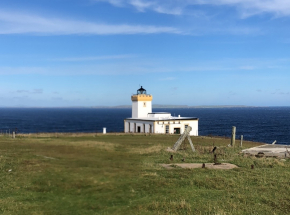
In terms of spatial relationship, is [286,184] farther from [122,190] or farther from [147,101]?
[147,101]

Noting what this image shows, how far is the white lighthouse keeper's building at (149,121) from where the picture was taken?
57.1 meters

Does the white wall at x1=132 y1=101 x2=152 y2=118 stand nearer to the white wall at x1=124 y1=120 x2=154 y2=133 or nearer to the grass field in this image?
the white wall at x1=124 y1=120 x2=154 y2=133

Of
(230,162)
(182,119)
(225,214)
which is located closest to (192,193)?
(225,214)

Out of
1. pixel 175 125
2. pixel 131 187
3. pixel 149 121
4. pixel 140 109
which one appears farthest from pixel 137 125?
pixel 131 187

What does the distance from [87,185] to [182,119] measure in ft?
146

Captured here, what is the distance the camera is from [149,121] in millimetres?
57344

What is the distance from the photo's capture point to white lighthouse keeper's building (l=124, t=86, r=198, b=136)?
57.1m

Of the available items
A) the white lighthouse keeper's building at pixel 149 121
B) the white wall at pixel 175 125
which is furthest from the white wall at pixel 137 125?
the white wall at pixel 175 125

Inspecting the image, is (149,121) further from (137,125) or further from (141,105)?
(141,105)

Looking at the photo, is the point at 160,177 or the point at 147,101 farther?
the point at 147,101

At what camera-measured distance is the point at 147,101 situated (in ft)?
217

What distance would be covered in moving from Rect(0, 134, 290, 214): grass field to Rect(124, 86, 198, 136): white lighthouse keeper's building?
3358 cm

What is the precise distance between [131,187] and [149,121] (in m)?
41.5

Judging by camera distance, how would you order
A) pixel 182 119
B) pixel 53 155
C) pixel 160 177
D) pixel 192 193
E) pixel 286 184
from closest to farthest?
1. pixel 192 193
2. pixel 286 184
3. pixel 160 177
4. pixel 53 155
5. pixel 182 119
